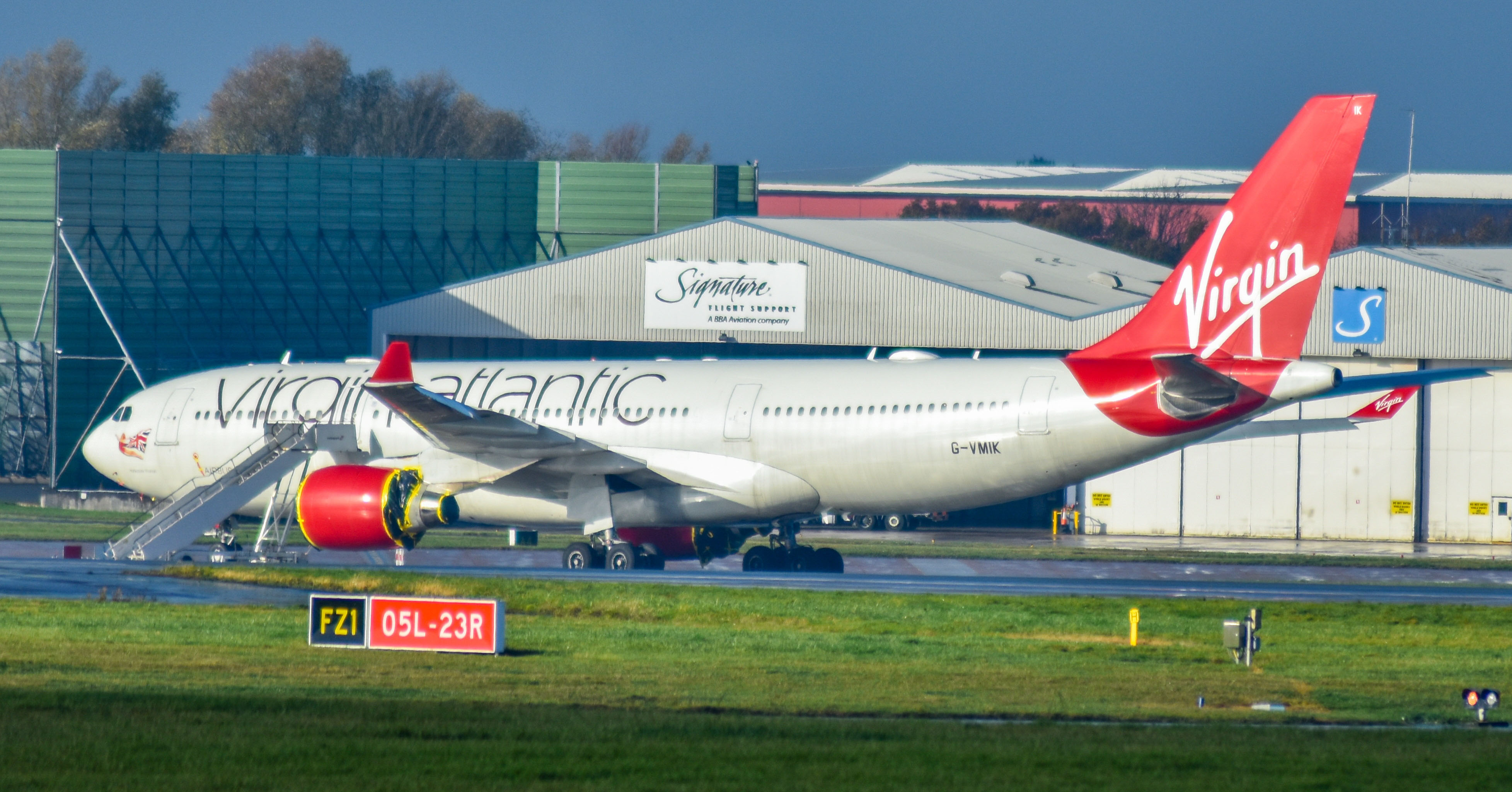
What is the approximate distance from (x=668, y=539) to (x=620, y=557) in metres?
2.00

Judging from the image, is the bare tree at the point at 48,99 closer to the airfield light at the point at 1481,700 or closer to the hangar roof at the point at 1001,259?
the hangar roof at the point at 1001,259

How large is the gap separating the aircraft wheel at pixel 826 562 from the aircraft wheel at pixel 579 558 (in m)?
4.39

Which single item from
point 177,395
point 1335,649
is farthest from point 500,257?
point 1335,649

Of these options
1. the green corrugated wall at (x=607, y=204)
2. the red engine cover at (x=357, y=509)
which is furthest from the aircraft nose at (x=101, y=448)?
the green corrugated wall at (x=607, y=204)

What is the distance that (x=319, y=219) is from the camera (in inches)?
2547

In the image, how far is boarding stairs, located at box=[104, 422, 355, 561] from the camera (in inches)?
1362

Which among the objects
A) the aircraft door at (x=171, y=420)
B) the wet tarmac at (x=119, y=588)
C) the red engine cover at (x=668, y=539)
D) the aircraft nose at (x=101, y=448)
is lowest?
the wet tarmac at (x=119, y=588)

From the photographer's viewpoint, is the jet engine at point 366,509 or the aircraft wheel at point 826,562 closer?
the jet engine at point 366,509

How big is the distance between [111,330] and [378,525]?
33331mm

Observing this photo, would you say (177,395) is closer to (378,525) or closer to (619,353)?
(378,525)

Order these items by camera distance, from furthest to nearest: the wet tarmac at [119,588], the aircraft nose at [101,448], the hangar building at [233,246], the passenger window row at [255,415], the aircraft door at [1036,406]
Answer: the hangar building at [233,246] < the aircraft nose at [101,448] < the passenger window row at [255,415] < the aircraft door at [1036,406] < the wet tarmac at [119,588]

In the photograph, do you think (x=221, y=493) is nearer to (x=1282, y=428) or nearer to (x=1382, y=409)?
(x=1282, y=428)

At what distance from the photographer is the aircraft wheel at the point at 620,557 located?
3378 cm
